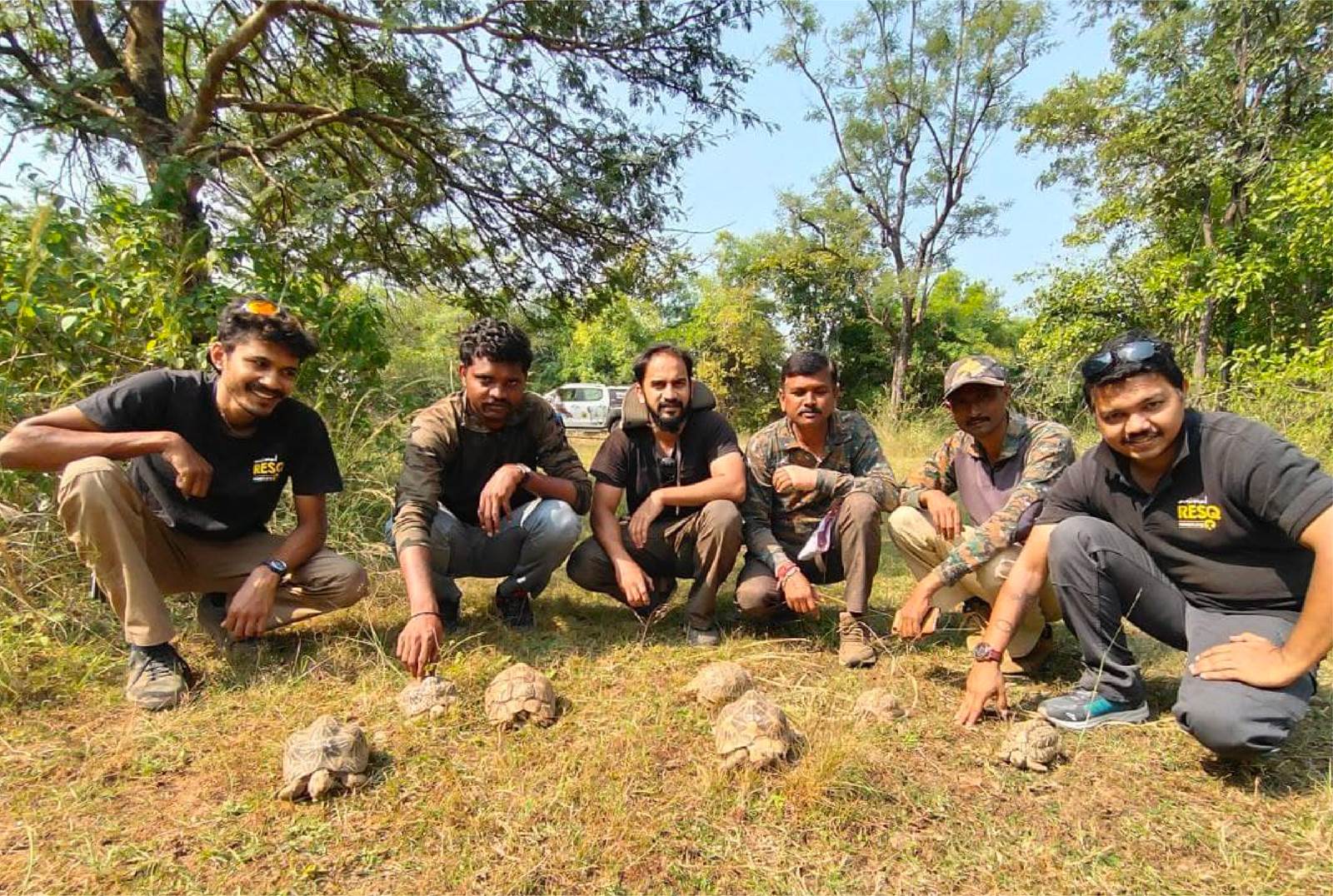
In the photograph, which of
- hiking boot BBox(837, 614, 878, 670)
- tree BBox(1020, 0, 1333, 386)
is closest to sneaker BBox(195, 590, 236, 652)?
hiking boot BBox(837, 614, 878, 670)

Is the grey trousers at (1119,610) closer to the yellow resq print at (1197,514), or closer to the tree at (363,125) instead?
the yellow resq print at (1197,514)

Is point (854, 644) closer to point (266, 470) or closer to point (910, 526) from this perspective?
point (910, 526)

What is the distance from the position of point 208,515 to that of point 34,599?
932 millimetres

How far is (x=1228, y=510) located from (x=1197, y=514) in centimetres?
8

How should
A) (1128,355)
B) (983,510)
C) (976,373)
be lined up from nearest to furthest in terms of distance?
1. (1128,355)
2. (976,373)
3. (983,510)

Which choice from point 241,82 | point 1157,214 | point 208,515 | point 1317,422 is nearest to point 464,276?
point 241,82

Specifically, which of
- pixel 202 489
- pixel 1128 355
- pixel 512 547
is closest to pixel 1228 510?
pixel 1128 355

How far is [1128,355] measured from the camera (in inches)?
87.2

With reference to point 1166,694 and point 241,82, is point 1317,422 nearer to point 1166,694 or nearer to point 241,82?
point 1166,694

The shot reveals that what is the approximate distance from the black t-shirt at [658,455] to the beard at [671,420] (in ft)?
0.22

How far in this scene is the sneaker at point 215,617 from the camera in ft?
9.82

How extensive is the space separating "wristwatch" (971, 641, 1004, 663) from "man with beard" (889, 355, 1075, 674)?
0.83 ft

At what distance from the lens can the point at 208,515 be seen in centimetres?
290

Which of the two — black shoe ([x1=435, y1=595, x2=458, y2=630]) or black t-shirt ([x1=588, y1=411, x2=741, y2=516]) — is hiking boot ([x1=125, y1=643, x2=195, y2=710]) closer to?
black shoe ([x1=435, y1=595, x2=458, y2=630])
